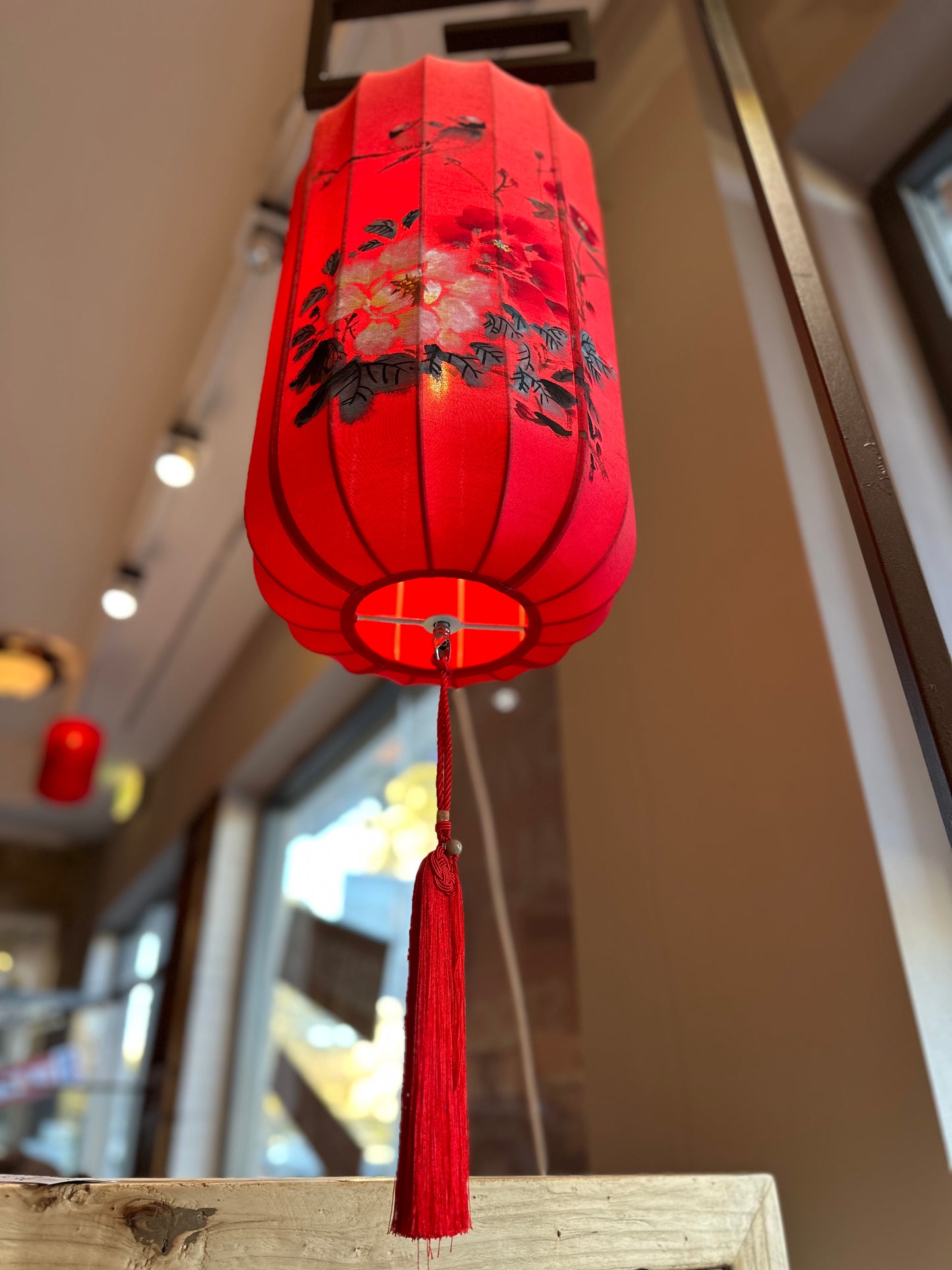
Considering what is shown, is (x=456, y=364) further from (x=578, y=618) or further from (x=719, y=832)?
(x=719, y=832)

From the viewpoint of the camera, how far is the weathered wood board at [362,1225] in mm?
512

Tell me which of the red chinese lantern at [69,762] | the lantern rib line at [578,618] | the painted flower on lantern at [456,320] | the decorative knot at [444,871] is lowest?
the decorative knot at [444,871]

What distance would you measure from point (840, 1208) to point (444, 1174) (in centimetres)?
48

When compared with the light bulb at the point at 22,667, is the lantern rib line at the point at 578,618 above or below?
below

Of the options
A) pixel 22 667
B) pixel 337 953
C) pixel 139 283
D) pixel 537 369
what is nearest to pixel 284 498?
pixel 537 369

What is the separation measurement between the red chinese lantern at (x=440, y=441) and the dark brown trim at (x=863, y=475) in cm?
16

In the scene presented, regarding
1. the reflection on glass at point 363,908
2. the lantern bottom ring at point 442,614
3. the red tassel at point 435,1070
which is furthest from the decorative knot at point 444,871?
the reflection on glass at point 363,908

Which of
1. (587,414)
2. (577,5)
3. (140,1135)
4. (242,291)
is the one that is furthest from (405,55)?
(140,1135)

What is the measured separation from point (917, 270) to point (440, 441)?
0.95 m

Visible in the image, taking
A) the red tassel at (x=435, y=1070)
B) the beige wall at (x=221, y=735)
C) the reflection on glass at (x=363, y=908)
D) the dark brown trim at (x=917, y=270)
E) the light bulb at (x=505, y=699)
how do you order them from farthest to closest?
the beige wall at (x=221, y=735), the reflection on glass at (x=363, y=908), the light bulb at (x=505, y=699), the dark brown trim at (x=917, y=270), the red tassel at (x=435, y=1070)

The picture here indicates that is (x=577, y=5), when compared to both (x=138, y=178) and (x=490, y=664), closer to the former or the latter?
(x=138, y=178)

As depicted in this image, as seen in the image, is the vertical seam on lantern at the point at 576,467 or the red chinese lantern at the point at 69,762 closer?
the vertical seam on lantern at the point at 576,467

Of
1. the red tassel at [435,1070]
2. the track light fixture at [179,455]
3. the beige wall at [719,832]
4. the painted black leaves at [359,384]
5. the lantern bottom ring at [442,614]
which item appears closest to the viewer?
the red tassel at [435,1070]

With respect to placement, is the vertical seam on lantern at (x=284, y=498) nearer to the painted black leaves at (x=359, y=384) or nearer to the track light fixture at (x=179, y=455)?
the painted black leaves at (x=359, y=384)
